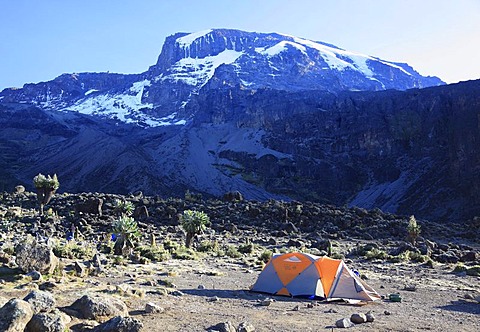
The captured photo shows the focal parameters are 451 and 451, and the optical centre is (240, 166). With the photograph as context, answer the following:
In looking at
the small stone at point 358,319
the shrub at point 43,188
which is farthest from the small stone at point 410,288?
the shrub at point 43,188

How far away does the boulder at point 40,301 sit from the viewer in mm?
9180

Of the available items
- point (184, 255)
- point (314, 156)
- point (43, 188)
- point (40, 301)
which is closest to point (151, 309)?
point (40, 301)

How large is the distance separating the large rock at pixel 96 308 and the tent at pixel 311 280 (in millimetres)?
6487

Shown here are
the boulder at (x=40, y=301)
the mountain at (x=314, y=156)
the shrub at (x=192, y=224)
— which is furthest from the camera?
the mountain at (x=314, y=156)

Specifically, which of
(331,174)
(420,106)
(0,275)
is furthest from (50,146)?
(0,275)

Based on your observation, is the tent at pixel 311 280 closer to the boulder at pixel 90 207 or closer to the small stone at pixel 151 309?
the small stone at pixel 151 309

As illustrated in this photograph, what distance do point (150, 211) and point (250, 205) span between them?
40.7 feet

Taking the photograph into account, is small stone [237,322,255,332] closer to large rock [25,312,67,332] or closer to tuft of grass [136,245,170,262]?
large rock [25,312,67,332]

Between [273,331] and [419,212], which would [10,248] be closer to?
[273,331]

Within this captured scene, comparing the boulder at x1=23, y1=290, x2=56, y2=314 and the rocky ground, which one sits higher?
the boulder at x1=23, y1=290, x2=56, y2=314

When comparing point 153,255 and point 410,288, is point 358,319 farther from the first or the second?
point 153,255

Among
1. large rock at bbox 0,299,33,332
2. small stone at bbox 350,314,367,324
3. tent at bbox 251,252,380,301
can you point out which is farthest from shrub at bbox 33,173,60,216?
small stone at bbox 350,314,367,324

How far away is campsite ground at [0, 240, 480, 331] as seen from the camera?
10586 mm

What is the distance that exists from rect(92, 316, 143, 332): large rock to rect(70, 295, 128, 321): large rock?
1.02m
